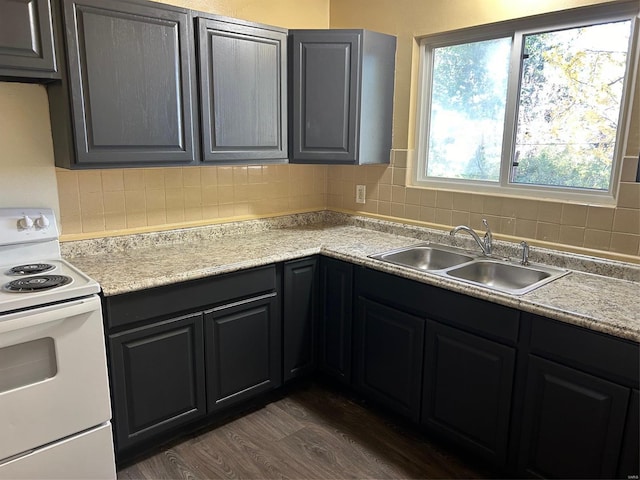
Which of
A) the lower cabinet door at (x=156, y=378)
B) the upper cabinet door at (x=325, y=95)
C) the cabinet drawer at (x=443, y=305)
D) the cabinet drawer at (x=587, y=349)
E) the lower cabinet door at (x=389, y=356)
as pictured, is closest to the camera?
the cabinet drawer at (x=587, y=349)

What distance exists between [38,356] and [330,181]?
6.97 ft

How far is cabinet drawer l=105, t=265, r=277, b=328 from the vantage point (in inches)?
74.8

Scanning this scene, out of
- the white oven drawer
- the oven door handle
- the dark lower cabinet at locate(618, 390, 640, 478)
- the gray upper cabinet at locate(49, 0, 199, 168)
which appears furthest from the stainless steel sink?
the white oven drawer

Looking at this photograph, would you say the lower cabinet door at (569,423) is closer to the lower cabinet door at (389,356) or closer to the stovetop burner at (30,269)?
the lower cabinet door at (389,356)

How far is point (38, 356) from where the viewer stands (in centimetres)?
169

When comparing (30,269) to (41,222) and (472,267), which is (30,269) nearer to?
(41,222)

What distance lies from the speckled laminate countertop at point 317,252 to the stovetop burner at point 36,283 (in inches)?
6.0

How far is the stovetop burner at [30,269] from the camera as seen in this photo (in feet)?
6.30

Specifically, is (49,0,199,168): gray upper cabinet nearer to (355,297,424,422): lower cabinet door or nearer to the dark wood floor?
(355,297,424,422): lower cabinet door

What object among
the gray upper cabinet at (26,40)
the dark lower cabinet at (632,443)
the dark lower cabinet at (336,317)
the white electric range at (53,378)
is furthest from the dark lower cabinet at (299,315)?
the dark lower cabinet at (632,443)

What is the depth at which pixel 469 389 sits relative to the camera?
1.99m

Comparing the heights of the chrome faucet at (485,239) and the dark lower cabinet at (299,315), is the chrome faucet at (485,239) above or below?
above

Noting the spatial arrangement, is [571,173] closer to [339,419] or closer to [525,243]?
[525,243]

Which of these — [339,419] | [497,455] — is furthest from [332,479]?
[497,455]
